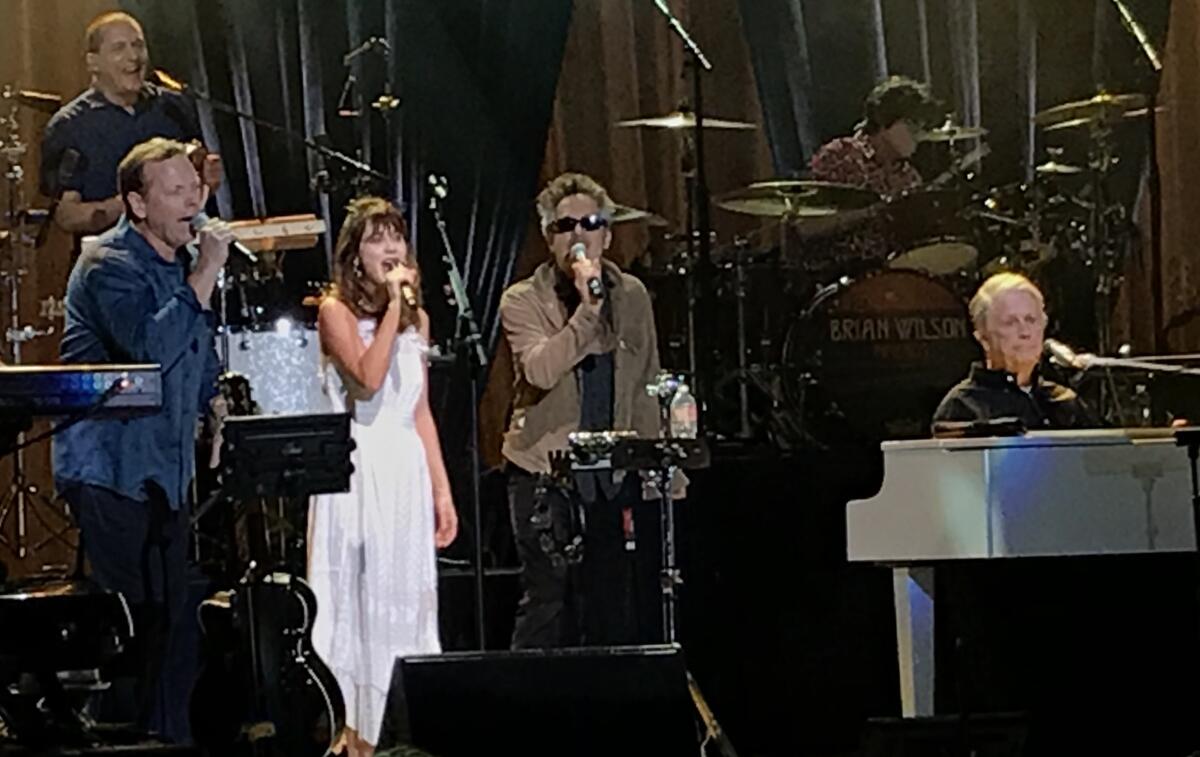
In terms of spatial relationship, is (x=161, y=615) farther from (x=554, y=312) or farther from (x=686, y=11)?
(x=686, y=11)

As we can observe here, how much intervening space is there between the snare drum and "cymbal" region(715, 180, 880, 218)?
147mm

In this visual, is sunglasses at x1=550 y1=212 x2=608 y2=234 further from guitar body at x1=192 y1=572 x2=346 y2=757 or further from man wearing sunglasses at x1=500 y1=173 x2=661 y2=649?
guitar body at x1=192 y1=572 x2=346 y2=757

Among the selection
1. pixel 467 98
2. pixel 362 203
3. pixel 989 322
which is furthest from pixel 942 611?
pixel 467 98

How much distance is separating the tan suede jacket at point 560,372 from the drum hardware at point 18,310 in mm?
1902

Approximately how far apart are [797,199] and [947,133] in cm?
73

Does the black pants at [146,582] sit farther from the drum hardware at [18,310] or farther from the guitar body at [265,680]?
the drum hardware at [18,310]

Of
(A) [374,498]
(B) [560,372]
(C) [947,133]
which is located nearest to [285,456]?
(A) [374,498]

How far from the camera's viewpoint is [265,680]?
444 centimetres

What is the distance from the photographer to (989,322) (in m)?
5.57

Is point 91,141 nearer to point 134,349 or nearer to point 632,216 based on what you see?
point 134,349

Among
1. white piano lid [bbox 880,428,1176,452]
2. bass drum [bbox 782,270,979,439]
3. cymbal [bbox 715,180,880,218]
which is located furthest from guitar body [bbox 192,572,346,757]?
cymbal [bbox 715,180,880,218]

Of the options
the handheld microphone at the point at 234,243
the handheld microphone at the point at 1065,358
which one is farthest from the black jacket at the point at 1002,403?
the handheld microphone at the point at 234,243

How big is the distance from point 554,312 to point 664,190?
1879mm

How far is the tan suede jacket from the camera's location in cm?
572
